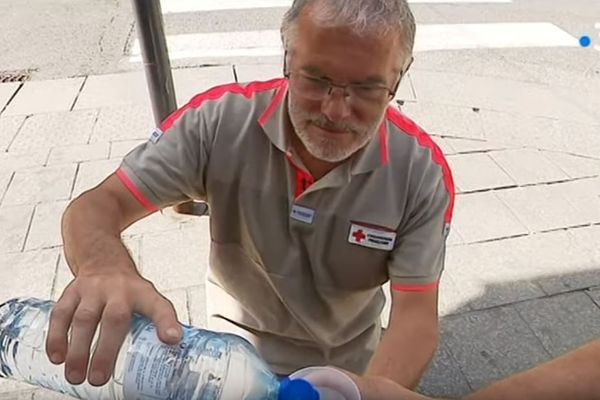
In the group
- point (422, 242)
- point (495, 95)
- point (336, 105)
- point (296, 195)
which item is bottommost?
point (495, 95)

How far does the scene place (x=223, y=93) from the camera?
5.16 ft

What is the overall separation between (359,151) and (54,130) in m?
3.14

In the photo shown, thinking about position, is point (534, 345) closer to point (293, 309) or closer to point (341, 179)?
point (293, 309)

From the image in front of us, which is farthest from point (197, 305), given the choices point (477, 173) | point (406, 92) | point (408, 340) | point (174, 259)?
point (406, 92)

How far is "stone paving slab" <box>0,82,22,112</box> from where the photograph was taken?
4.52 metres

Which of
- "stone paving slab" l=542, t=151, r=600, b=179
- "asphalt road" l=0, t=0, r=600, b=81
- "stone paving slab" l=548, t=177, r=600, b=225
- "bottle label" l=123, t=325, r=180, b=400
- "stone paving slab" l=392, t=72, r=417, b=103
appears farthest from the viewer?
"asphalt road" l=0, t=0, r=600, b=81

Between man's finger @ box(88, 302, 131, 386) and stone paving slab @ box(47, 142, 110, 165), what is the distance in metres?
2.90

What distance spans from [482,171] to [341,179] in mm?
2331

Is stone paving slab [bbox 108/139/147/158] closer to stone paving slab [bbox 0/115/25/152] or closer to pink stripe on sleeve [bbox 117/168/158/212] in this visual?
stone paving slab [bbox 0/115/25/152]

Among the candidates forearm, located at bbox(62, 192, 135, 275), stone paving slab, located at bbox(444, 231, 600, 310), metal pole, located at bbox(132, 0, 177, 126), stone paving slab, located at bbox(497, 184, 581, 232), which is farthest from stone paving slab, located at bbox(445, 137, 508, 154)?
forearm, located at bbox(62, 192, 135, 275)

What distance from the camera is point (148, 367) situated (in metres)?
1.03

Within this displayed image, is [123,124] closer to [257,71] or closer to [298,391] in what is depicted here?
[257,71]

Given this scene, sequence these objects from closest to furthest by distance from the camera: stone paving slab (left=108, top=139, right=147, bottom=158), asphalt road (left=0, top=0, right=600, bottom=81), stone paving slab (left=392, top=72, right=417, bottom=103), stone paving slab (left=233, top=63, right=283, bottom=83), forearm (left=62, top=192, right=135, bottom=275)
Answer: forearm (left=62, top=192, right=135, bottom=275), stone paving slab (left=108, top=139, right=147, bottom=158), stone paving slab (left=392, top=72, right=417, bottom=103), stone paving slab (left=233, top=63, right=283, bottom=83), asphalt road (left=0, top=0, right=600, bottom=81)

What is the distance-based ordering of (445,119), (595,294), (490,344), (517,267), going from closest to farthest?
(490,344), (595,294), (517,267), (445,119)
